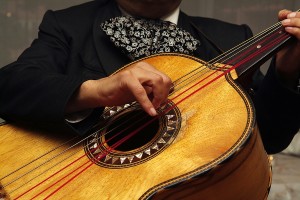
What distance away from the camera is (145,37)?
1.17m

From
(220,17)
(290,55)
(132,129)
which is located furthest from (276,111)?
(220,17)

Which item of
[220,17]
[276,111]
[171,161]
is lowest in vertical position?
[220,17]

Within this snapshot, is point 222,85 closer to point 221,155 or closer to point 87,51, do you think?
point 221,155

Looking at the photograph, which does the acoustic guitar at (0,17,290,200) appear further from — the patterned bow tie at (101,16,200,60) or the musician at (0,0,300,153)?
the patterned bow tie at (101,16,200,60)

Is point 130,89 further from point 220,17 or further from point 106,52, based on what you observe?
point 220,17

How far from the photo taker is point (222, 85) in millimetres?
909

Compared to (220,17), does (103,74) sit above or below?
above

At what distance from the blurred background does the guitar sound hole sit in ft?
3.12

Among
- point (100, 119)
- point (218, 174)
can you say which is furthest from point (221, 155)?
point (100, 119)

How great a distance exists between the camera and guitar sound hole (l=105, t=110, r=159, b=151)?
0.91 metres

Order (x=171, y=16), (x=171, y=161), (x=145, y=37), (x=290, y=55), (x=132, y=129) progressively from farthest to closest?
(x=171, y=16) < (x=145, y=37) < (x=290, y=55) < (x=132, y=129) < (x=171, y=161)

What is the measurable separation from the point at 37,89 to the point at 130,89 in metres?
0.27

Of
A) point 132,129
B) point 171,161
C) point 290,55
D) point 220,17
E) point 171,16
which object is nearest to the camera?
point 171,161

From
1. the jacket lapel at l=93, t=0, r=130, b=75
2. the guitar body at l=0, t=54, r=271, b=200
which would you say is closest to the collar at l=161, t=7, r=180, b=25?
the jacket lapel at l=93, t=0, r=130, b=75
